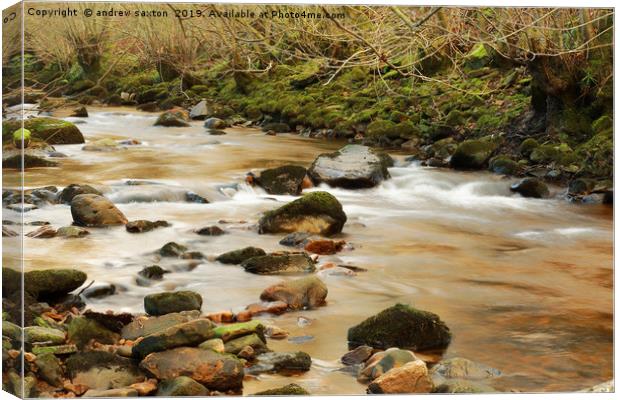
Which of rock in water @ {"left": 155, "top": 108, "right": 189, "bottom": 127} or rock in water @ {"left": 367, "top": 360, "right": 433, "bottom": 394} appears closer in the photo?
rock in water @ {"left": 367, "top": 360, "right": 433, "bottom": 394}

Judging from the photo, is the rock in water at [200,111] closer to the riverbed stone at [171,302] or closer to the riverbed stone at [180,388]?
the riverbed stone at [171,302]

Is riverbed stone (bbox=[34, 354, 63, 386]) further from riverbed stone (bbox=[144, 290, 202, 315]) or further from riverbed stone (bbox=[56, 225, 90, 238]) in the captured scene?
riverbed stone (bbox=[56, 225, 90, 238])

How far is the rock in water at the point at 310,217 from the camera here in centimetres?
611

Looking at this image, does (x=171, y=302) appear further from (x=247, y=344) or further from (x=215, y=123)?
(x=215, y=123)

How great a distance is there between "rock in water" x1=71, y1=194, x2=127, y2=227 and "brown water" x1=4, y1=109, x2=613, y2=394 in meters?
0.07

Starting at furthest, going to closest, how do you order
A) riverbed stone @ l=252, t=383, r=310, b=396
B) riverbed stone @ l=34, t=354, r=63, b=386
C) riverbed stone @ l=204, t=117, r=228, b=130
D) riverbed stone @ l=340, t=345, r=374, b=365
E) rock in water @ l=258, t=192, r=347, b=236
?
riverbed stone @ l=204, t=117, r=228, b=130 → rock in water @ l=258, t=192, r=347, b=236 → riverbed stone @ l=340, t=345, r=374, b=365 → riverbed stone @ l=252, t=383, r=310, b=396 → riverbed stone @ l=34, t=354, r=63, b=386

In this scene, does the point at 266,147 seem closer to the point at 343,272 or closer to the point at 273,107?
the point at 273,107

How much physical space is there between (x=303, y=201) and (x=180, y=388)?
4.51 ft

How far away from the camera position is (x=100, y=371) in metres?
5.41

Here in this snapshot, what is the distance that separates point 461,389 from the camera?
18.2 ft

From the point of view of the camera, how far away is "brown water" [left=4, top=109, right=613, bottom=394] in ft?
18.8

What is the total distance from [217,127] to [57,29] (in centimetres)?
115

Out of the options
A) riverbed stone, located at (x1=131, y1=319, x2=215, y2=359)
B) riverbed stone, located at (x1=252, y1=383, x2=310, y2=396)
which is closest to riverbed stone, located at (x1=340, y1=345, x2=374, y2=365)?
riverbed stone, located at (x1=252, y1=383, x2=310, y2=396)

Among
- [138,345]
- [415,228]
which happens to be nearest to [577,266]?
[415,228]
